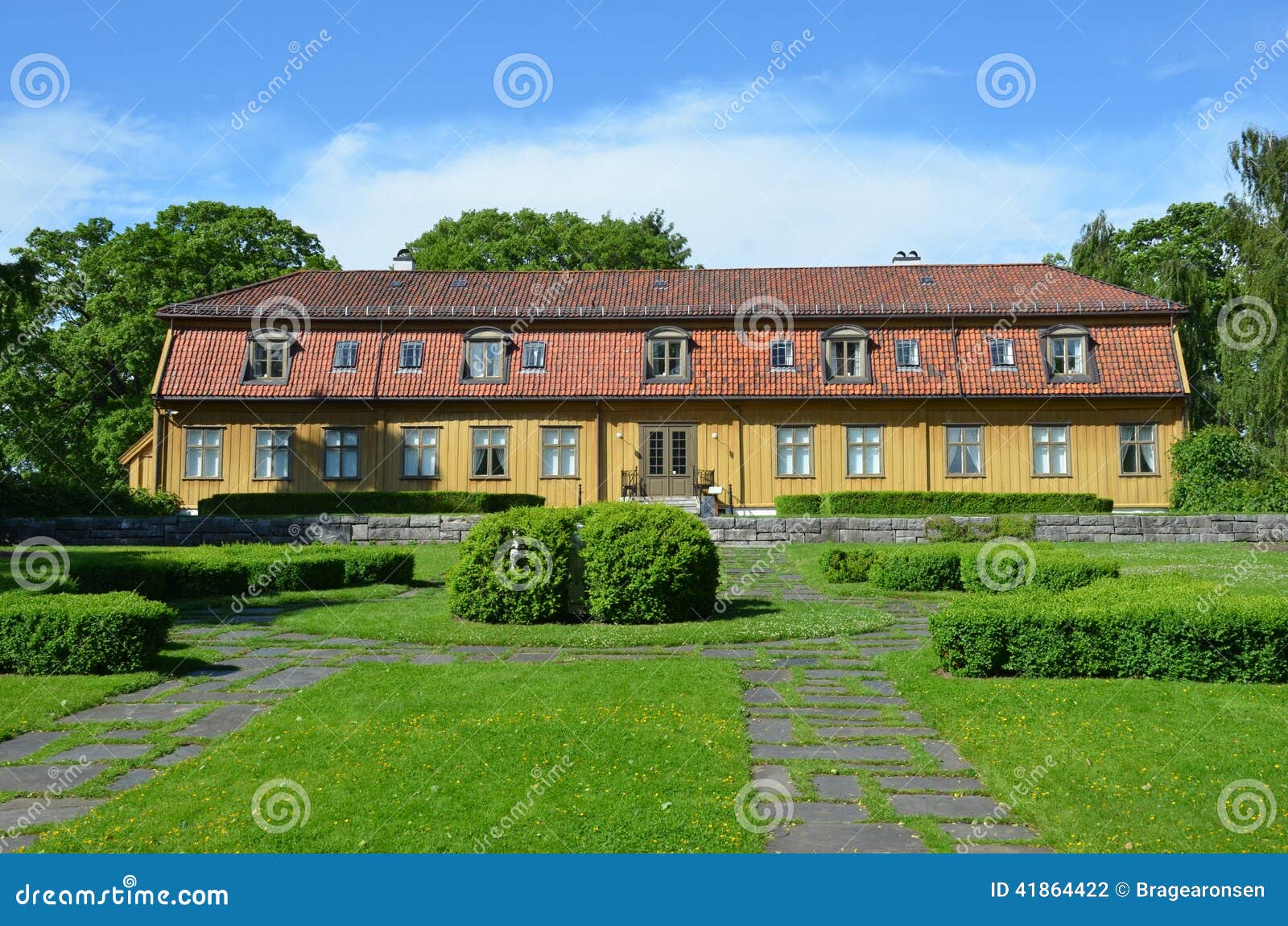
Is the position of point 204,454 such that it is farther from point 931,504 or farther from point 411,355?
point 931,504

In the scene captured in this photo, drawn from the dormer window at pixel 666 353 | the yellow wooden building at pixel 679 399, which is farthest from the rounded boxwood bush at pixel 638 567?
the dormer window at pixel 666 353

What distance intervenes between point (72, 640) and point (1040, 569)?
10809 mm

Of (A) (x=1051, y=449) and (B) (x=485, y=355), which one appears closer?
(A) (x=1051, y=449)

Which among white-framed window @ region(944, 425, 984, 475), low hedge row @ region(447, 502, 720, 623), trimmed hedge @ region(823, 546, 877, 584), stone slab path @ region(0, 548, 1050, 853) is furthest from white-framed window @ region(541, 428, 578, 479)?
stone slab path @ region(0, 548, 1050, 853)

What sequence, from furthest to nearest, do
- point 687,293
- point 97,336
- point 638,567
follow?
point 97,336
point 687,293
point 638,567

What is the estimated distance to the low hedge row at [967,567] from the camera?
41.4 ft

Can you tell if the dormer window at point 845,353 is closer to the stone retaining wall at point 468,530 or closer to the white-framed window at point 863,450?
the white-framed window at point 863,450

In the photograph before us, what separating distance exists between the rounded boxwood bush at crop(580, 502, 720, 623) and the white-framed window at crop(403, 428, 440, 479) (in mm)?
17953

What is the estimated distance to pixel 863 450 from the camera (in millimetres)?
29250

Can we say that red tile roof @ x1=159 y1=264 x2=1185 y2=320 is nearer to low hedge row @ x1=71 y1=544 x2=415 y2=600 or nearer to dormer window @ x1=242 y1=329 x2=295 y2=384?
dormer window @ x1=242 y1=329 x2=295 y2=384

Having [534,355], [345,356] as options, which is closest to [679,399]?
[534,355]

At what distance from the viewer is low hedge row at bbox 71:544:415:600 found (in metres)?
13.3

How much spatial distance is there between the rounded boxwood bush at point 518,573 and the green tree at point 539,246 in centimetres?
3479

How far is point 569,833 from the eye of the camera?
5309 mm
